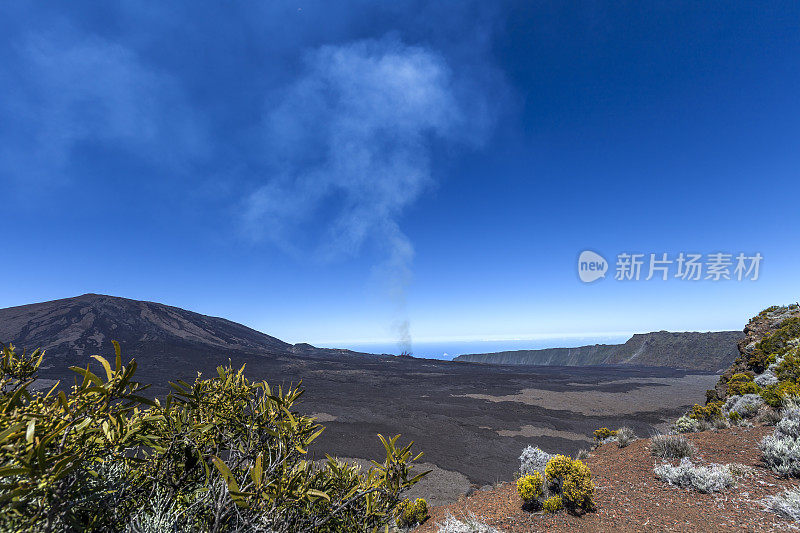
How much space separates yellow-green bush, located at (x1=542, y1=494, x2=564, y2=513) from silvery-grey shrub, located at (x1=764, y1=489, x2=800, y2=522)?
290 cm

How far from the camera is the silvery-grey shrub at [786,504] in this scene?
466 centimetres

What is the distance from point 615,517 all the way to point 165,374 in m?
32.2

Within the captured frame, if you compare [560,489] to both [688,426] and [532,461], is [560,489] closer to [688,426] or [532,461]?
[532,461]

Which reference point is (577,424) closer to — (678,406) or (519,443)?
(519,443)

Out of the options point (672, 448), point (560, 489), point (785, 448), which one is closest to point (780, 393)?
point (785, 448)

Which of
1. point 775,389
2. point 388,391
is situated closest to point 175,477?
point 775,389

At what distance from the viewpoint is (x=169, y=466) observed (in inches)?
101

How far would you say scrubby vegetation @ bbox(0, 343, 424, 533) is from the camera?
1.64 meters

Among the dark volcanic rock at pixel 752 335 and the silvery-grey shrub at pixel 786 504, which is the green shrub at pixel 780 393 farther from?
the silvery-grey shrub at pixel 786 504

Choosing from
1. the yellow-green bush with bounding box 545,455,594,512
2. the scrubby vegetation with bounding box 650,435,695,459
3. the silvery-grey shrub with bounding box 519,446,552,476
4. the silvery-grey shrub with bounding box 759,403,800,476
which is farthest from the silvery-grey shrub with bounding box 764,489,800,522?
the silvery-grey shrub with bounding box 519,446,552,476

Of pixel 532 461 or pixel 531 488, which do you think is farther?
pixel 532 461

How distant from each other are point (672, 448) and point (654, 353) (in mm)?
65136

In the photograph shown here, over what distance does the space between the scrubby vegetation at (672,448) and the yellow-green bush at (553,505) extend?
3266 millimetres

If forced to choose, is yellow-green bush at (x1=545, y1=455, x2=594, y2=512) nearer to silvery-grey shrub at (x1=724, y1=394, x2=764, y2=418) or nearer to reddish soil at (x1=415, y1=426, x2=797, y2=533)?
reddish soil at (x1=415, y1=426, x2=797, y2=533)
